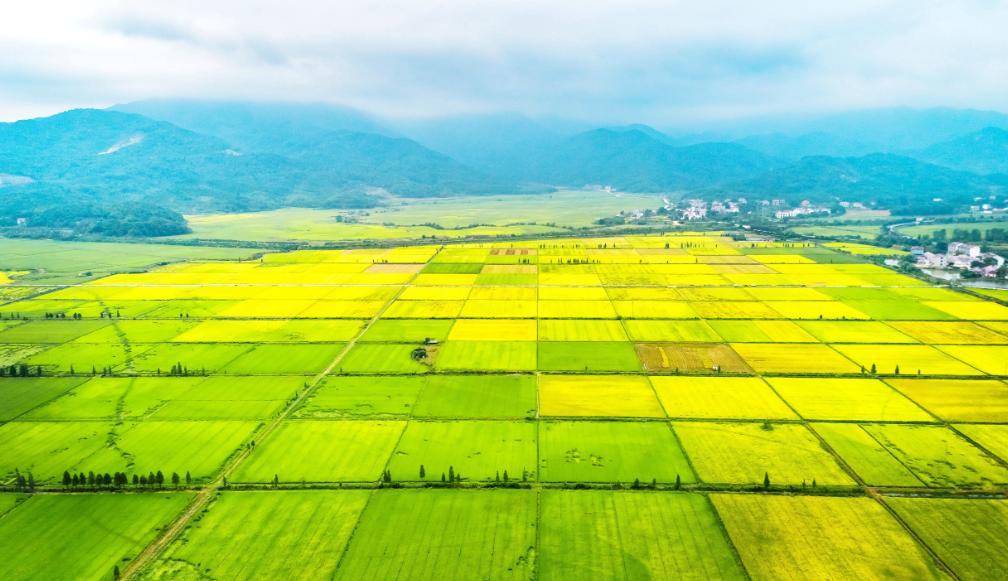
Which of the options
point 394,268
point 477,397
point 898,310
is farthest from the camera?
point 394,268

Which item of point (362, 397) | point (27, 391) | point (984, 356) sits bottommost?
point (27, 391)

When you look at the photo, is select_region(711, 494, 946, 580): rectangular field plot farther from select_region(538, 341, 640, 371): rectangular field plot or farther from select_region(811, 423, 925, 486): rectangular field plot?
select_region(538, 341, 640, 371): rectangular field plot

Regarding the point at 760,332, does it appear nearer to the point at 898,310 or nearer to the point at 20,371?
the point at 898,310

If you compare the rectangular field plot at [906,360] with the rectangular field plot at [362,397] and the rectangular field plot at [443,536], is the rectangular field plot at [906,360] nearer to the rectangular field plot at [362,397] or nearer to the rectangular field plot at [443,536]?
the rectangular field plot at [443,536]

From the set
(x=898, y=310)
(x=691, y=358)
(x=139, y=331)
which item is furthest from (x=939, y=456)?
(x=139, y=331)

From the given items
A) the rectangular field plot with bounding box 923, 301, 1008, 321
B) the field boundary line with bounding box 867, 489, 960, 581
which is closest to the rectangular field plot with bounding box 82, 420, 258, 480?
the field boundary line with bounding box 867, 489, 960, 581
